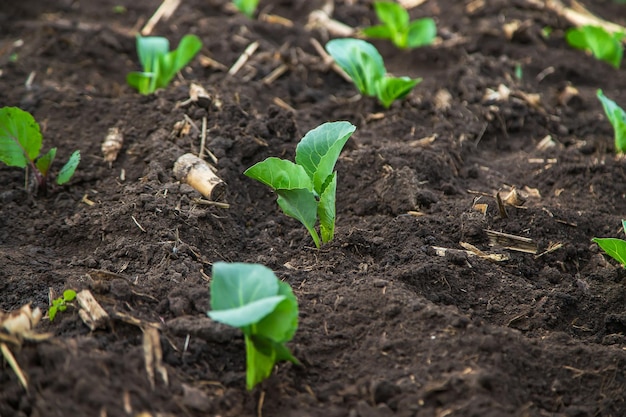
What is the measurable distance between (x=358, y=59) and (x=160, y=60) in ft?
3.09

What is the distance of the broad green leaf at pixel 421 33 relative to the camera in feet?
14.2

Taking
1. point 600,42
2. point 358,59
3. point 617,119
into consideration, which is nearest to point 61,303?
point 358,59

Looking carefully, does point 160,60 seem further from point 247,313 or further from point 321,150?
point 247,313

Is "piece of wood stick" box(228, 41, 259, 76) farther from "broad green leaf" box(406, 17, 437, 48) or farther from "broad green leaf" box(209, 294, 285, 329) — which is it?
"broad green leaf" box(209, 294, 285, 329)

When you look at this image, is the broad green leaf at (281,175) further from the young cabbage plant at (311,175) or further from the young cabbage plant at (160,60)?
the young cabbage plant at (160,60)

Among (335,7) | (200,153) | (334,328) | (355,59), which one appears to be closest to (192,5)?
(335,7)

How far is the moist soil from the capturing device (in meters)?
1.80

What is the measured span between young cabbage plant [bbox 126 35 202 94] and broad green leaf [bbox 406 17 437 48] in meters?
1.49

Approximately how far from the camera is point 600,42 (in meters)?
4.35

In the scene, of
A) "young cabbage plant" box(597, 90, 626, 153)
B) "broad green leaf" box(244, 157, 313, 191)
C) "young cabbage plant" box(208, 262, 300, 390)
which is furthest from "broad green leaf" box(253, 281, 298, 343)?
"young cabbage plant" box(597, 90, 626, 153)

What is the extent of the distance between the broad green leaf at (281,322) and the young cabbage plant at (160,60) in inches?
73.9

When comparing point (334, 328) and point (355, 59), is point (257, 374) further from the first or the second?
point (355, 59)

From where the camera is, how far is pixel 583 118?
3674 millimetres

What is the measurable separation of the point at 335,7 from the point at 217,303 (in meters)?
3.80
